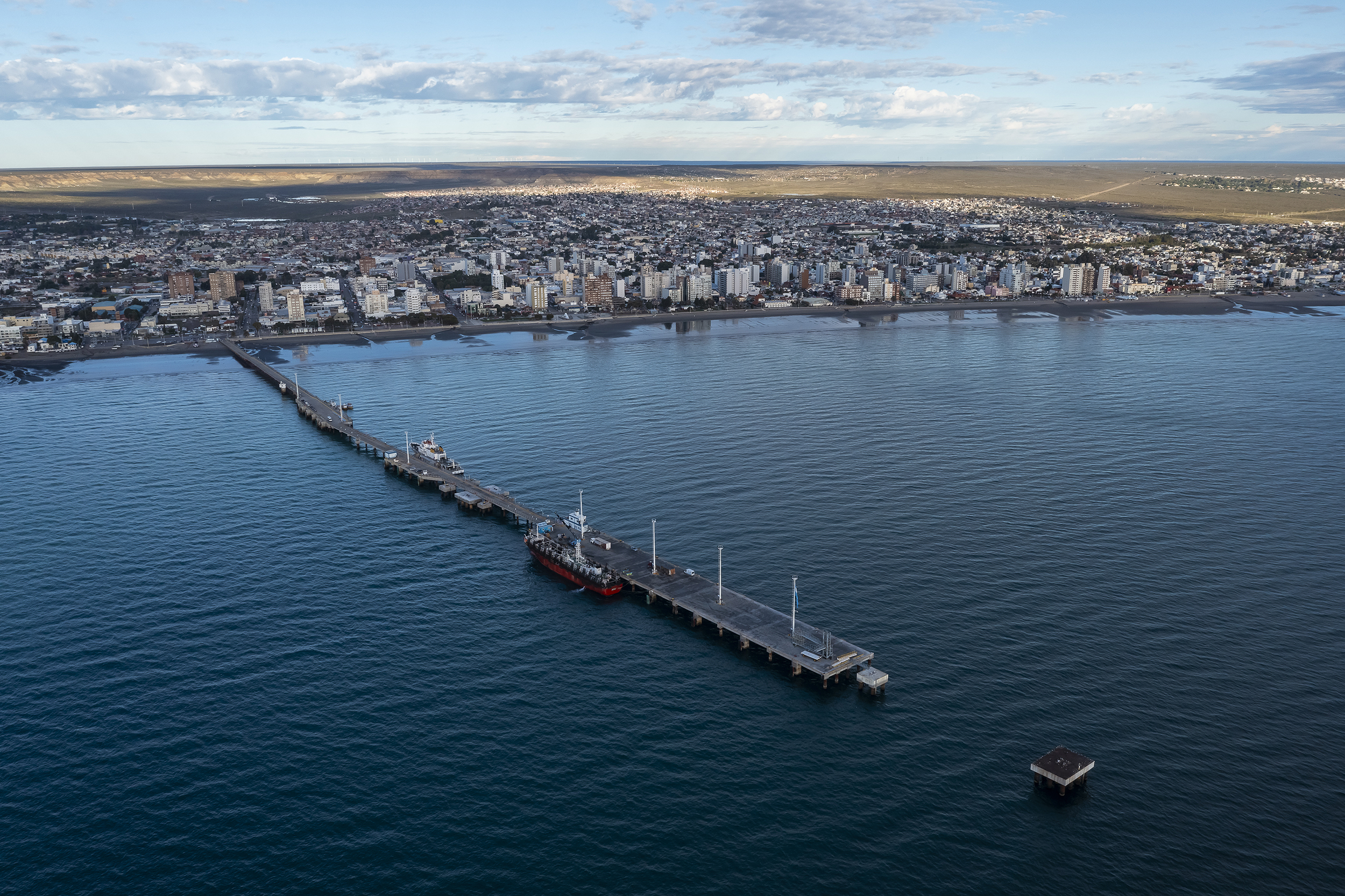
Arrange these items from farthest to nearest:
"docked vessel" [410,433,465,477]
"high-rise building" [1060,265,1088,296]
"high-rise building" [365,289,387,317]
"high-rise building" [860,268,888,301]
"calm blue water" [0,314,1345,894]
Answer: "high-rise building" [1060,265,1088,296] → "high-rise building" [860,268,888,301] → "high-rise building" [365,289,387,317] → "docked vessel" [410,433,465,477] → "calm blue water" [0,314,1345,894]

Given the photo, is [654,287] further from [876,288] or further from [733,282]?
[876,288]

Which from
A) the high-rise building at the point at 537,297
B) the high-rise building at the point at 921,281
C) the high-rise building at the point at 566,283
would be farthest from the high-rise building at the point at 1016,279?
the high-rise building at the point at 537,297

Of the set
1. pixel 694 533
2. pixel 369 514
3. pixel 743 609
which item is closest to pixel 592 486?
pixel 694 533

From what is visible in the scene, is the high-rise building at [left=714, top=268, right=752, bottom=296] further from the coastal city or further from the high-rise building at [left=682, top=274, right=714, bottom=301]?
the high-rise building at [left=682, top=274, right=714, bottom=301]

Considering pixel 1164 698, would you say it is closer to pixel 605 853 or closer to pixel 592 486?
pixel 605 853

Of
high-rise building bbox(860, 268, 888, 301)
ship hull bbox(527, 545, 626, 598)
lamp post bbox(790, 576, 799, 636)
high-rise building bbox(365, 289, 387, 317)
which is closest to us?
lamp post bbox(790, 576, 799, 636)

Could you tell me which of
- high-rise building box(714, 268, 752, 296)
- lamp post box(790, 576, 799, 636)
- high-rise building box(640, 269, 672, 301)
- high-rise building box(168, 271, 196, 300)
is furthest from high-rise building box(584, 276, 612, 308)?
lamp post box(790, 576, 799, 636)
